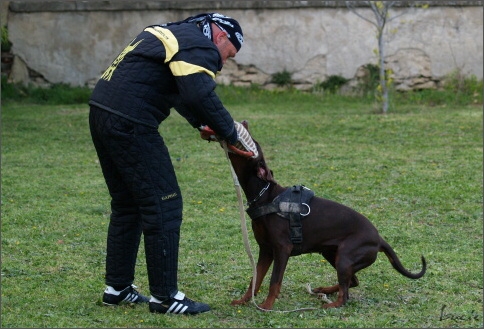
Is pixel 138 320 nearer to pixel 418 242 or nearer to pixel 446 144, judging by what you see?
pixel 418 242

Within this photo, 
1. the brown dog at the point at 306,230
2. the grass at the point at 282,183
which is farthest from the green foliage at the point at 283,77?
the brown dog at the point at 306,230

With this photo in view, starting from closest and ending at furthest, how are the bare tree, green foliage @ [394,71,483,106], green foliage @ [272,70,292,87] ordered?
the bare tree → green foliage @ [394,71,483,106] → green foliage @ [272,70,292,87]

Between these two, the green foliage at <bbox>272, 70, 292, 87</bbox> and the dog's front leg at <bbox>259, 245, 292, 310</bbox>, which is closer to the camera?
the dog's front leg at <bbox>259, 245, 292, 310</bbox>

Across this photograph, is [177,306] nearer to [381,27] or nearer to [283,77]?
[381,27]

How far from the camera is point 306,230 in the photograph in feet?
17.7

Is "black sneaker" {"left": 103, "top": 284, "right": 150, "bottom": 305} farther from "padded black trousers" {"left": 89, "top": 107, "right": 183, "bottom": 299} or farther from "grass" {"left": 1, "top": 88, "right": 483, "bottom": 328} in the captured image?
"padded black trousers" {"left": 89, "top": 107, "right": 183, "bottom": 299}

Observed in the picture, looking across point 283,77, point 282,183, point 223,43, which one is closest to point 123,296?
point 223,43

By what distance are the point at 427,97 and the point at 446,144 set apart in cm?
451

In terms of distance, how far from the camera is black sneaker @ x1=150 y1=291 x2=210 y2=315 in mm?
5188

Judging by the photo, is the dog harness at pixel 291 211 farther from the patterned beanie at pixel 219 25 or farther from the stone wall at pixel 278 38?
the stone wall at pixel 278 38

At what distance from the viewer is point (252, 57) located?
17359 millimetres

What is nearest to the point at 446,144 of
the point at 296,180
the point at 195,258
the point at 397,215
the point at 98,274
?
the point at 296,180

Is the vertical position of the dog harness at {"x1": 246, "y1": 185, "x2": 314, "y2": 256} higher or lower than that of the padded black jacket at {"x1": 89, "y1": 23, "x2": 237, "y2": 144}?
lower

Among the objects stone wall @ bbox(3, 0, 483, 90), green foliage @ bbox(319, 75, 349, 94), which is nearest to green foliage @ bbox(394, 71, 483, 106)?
stone wall @ bbox(3, 0, 483, 90)
